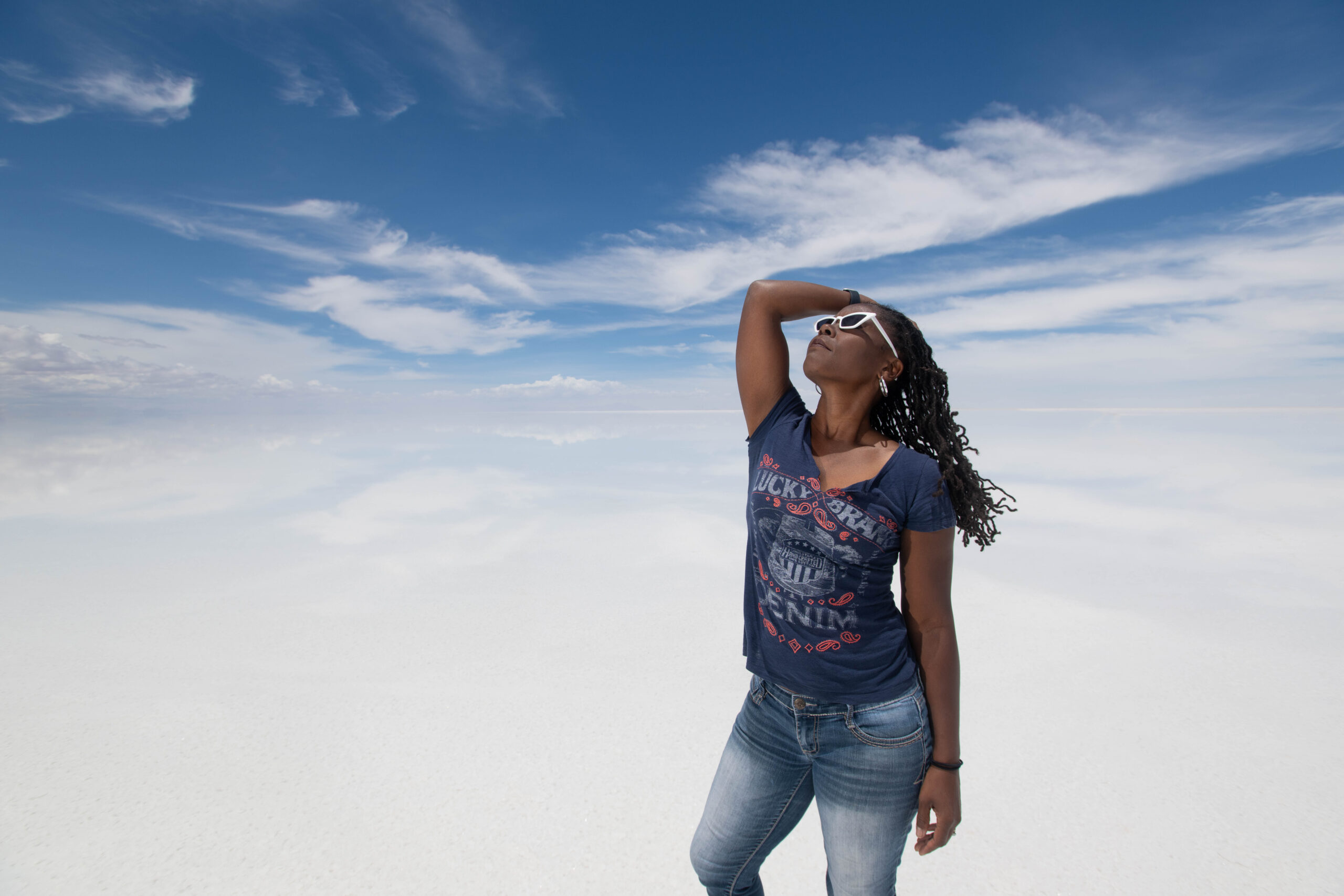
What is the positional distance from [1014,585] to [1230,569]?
2049 millimetres

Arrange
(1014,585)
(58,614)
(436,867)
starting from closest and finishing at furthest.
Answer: (436,867), (58,614), (1014,585)

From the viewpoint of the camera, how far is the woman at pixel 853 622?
4.36ft

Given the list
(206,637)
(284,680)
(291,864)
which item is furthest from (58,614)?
(291,864)

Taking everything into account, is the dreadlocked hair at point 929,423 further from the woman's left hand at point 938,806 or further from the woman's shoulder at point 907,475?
the woman's left hand at point 938,806

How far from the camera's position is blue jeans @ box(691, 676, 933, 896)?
1.33 meters

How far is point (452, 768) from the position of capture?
9.00ft

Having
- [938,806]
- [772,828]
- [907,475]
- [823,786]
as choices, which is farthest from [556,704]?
[907,475]

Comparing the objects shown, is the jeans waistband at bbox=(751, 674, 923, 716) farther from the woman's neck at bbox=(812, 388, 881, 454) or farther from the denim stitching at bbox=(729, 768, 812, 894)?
Result: the woman's neck at bbox=(812, 388, 881, 454)

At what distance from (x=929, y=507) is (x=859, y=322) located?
0.47 m

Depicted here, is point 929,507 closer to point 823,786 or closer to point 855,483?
point 855,483

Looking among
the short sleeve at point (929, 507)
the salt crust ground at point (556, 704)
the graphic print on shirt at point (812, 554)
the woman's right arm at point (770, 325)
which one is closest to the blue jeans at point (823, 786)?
the graphic print on shirt at point (812, 554)

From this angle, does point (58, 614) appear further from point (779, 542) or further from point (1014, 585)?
point (1014, 585)

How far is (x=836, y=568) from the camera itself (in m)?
1.37

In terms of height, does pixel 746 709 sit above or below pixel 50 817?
above
